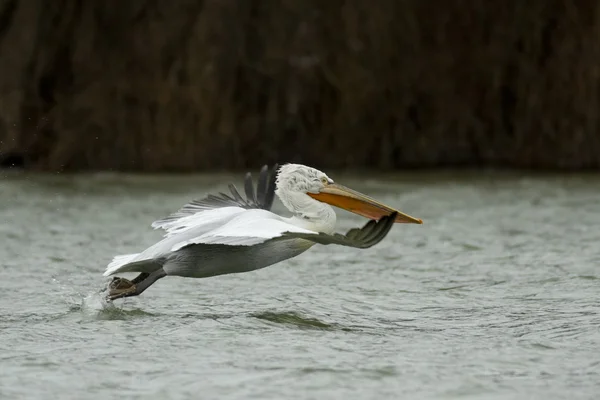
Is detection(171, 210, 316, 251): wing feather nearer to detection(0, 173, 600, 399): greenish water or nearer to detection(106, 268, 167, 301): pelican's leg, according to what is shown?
detection(106, 268, 167, 301): pelican's leg

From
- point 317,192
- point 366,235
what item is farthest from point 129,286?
point 366,235

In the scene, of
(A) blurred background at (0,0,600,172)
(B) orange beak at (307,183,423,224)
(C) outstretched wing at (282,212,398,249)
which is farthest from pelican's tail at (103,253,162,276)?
(A) blurred background at (0,0,600,172)

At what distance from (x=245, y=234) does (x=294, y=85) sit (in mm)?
7978

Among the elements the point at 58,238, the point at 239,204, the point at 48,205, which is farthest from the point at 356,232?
the point at 48,205

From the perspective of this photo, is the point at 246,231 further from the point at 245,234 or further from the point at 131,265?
the point at 131,265

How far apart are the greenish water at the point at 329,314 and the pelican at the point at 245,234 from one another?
266mm

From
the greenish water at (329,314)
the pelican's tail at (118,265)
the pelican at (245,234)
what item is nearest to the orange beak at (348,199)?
the pelican at (245,234)

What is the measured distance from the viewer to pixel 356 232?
5.92 m

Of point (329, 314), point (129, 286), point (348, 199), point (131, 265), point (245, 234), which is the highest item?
point (348, 199)

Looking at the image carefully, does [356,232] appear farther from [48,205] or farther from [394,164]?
[394,164]

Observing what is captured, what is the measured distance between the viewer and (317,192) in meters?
6.96

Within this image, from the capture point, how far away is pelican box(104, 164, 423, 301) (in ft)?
20.3

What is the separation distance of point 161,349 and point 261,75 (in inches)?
330

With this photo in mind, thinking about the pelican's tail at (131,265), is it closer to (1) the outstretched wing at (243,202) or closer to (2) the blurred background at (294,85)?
(1) the outstretched wing at (243,202)
